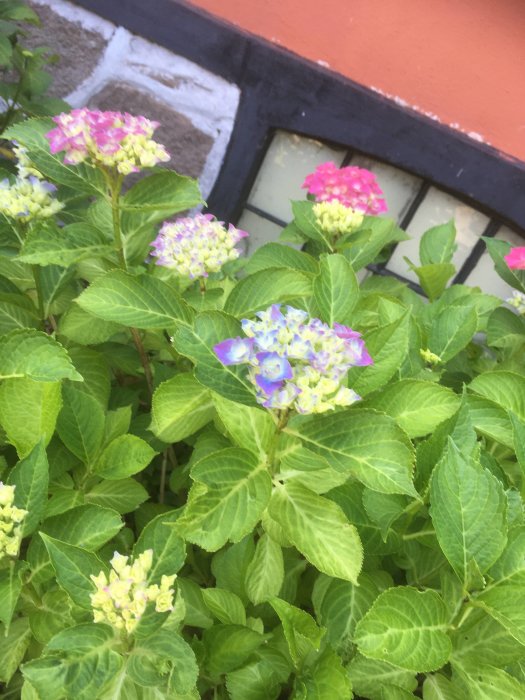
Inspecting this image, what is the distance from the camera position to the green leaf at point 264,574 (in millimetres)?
754

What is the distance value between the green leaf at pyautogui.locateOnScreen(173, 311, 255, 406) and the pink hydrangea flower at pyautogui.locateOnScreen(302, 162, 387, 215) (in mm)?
810

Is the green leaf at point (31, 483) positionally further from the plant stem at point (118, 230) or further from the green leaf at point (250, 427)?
the plant stem at point (118, 230)

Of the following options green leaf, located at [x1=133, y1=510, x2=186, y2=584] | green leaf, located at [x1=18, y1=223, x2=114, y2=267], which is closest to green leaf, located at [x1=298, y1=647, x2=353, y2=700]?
green leaf, located at [x1=133, y1=510, x2=186, y2=584]

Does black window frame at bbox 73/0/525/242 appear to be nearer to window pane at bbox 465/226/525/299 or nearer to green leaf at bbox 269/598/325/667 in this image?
window pane at bbox 465/226/525/299

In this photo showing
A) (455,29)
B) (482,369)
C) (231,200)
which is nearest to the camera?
(482,369)

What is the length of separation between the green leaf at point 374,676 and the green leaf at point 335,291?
0.44 m

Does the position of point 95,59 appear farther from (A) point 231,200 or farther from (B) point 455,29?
(B) point 455,29

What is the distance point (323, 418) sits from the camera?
2.12ft

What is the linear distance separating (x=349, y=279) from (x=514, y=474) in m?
0.45

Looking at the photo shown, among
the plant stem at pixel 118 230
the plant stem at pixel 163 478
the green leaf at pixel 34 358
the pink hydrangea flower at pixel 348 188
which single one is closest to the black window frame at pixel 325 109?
the pink hydrangea flower at pixel 348 188

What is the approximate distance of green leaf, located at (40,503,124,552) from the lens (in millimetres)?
688

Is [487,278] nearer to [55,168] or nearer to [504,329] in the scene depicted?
[504,329]

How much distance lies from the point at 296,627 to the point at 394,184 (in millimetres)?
1602

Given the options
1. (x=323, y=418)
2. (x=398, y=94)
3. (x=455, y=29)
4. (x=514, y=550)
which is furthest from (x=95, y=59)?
(x=514, y=550)
